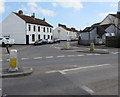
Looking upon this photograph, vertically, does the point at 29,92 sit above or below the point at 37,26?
below

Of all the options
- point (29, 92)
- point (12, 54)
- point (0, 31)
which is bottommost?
point (29, 92)

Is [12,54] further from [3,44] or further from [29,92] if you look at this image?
[3,44]

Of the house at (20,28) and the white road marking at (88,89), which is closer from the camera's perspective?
the white road marking at (88,89)

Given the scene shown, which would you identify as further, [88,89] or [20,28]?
[20,28]

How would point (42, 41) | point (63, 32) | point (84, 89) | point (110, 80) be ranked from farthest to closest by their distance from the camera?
1. point (63, 32)
2. point (42, 41)
3. point (110, 80)
4. point (84, 89)

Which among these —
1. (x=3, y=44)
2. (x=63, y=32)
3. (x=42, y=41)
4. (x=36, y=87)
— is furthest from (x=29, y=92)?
(x=63, y=32)

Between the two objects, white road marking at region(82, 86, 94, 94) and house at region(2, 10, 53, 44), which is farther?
house at region(2, 10, 53, 44)

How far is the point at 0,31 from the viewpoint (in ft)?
171

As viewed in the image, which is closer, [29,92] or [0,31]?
[29,92]

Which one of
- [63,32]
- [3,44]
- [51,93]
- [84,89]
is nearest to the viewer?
[51,93]

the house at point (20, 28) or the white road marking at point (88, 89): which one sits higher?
the house at point (20, 28)

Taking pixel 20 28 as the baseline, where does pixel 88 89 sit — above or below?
below

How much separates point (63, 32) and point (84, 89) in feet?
270

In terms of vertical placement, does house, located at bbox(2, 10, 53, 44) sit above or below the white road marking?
above
